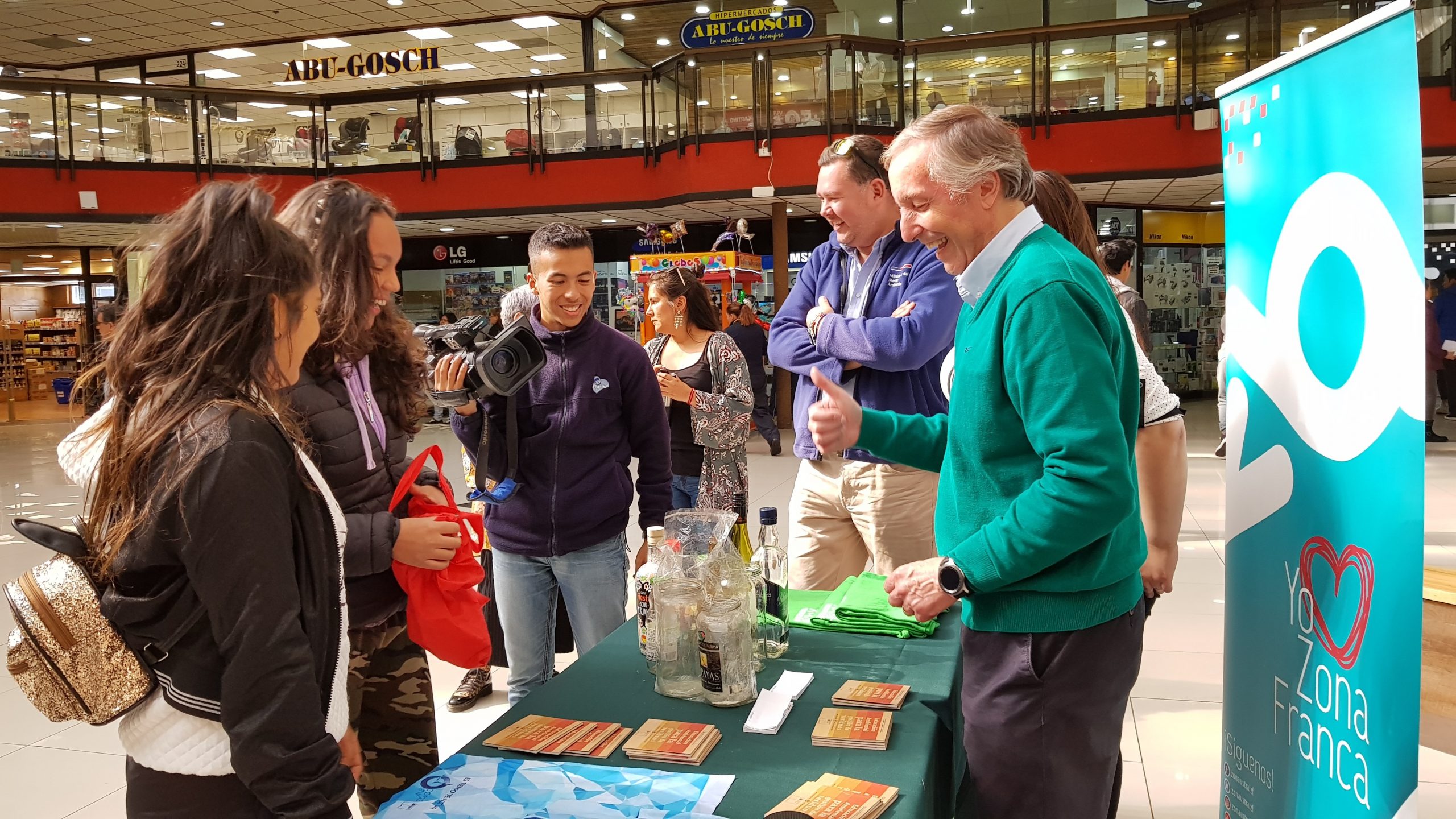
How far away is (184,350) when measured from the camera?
46.4 inches

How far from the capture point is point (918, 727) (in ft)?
5.00

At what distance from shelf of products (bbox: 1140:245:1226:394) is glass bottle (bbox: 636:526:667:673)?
15.2 metres

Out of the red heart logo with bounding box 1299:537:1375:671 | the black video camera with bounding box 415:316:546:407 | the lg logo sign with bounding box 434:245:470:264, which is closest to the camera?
the red heart logo with bounding box 1299:537:1375:671

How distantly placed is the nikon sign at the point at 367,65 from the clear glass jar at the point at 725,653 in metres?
16.3

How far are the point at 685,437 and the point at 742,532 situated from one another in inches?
95.3

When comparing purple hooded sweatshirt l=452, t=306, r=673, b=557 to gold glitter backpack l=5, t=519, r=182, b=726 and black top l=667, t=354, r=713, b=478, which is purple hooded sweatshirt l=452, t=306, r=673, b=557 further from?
black top l=667, t=354, r=713, b=478

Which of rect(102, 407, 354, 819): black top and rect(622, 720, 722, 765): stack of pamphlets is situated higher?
rect(102, 407, 354, 819): black top

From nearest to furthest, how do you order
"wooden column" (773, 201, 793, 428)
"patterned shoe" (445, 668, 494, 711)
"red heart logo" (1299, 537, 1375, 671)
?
"red heart logo" (1299, 537, 1375, 671) → "patterned shoe" (445, 668, 494, 711) → "wooden column" (773, 201, 793, 428)

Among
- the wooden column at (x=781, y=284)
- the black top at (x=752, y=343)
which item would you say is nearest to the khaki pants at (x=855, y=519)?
the black top at (x=752, y=343)

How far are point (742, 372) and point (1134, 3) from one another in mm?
12312

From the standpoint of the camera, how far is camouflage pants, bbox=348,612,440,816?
76.6 inches

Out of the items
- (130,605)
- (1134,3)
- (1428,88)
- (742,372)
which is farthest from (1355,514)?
(1134,3)

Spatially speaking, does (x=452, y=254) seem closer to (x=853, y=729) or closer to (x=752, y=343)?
(x=752, y=343)

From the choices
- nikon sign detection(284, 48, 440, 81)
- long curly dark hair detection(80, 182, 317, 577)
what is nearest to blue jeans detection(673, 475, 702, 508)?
long curly dark hair detection(80, 182, 317, 577)
